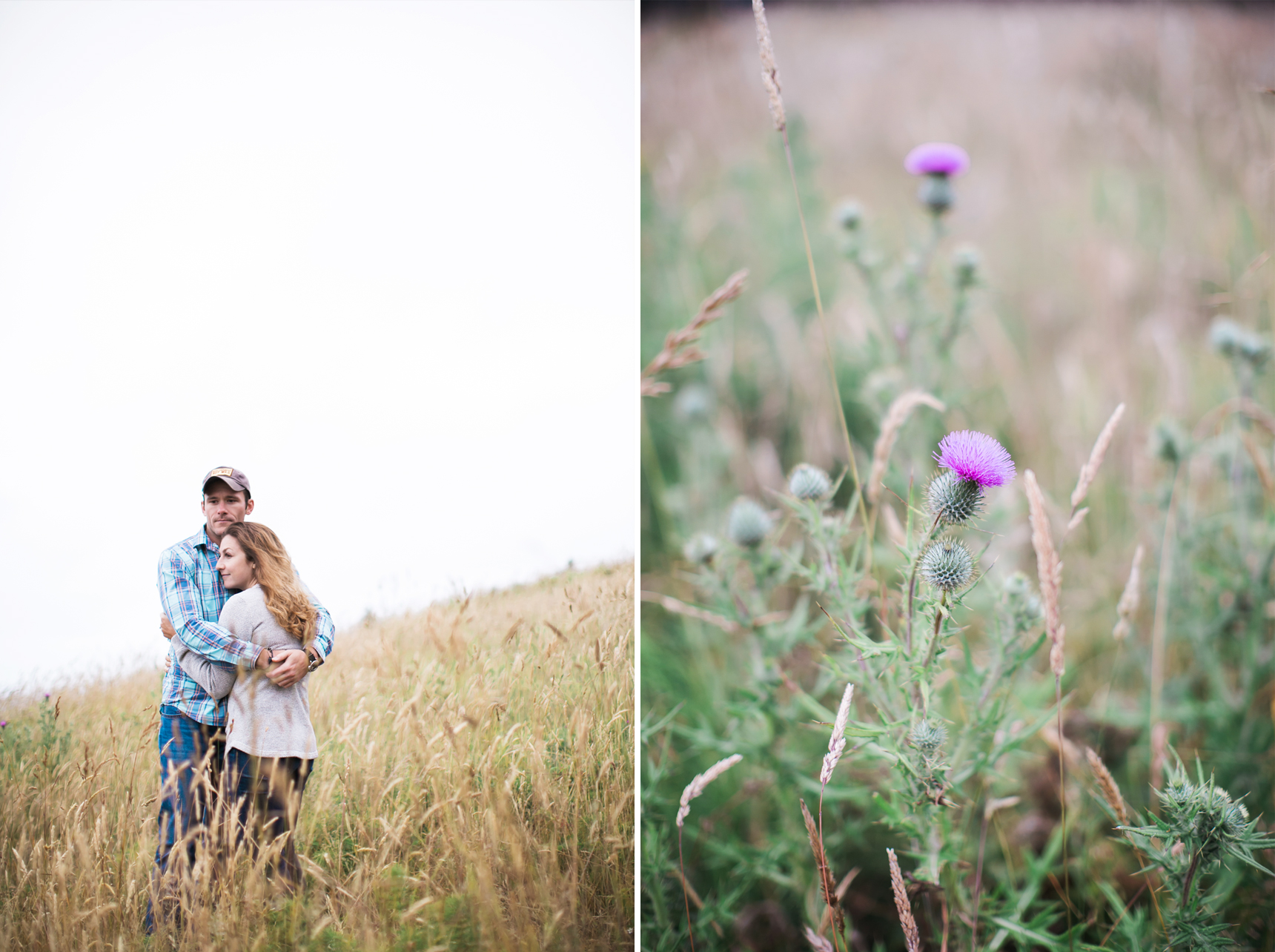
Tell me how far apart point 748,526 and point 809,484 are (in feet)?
0.64

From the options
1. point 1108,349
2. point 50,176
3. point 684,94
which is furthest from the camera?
point 684,94

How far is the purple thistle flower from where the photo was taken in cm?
124

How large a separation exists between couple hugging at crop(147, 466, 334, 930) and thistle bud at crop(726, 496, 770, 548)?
111cm

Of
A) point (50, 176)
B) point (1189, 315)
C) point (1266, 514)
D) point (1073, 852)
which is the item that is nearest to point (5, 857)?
point (50, 176)

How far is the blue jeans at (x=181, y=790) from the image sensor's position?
156 centimetres

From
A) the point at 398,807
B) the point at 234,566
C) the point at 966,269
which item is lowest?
the point at 398,807

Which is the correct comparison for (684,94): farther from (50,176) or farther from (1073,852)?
(1073,852)

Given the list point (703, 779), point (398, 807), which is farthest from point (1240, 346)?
point (398, 807)

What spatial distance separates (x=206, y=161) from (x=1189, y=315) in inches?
138

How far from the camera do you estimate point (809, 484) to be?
1.50 m

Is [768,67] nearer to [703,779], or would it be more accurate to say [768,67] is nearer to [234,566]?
[703,779]

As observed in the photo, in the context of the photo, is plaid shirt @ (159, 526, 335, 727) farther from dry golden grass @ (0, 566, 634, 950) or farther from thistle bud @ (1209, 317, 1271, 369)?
thistle bud @ (1209, 317, 1271, 369)

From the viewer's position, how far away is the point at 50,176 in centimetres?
188

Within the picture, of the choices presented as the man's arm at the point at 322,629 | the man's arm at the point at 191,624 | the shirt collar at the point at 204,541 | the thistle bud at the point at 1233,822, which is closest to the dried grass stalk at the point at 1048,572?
the thistle bud at the point at 1233,822
